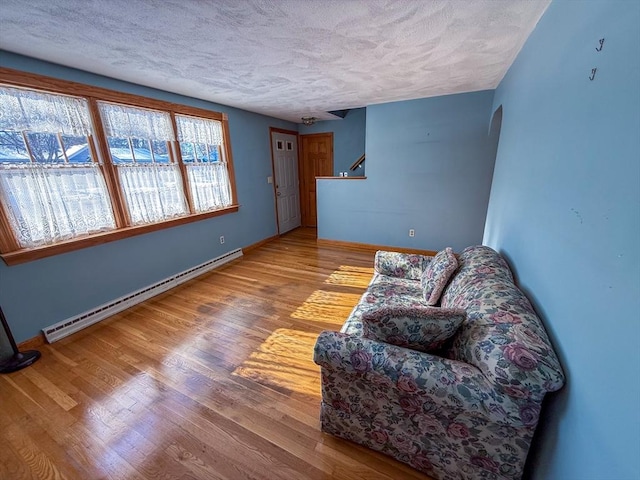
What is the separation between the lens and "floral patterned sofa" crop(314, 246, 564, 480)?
90cm

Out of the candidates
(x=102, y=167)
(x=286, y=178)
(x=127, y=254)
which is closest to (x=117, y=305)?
(x=127, y=254)

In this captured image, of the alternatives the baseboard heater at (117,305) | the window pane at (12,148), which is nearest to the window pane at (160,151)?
the window pane at (12,148)

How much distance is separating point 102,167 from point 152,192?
50 centimetres

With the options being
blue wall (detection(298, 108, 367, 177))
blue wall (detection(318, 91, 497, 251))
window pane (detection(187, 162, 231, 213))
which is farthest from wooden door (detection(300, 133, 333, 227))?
window pane (detection(187, 162, 231, 213))

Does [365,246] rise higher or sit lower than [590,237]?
lower

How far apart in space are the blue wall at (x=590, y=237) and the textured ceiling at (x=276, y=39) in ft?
1.82

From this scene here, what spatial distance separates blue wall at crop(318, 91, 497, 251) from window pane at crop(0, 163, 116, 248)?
3.01 metres

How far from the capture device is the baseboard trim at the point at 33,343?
201 centimetres

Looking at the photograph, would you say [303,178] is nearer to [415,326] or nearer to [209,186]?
[209,186]

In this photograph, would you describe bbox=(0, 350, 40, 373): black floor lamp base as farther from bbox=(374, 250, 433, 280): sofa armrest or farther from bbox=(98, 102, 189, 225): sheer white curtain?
bbox=(374, 250, 433, 280): sofa armrest

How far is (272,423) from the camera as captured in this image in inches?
57.3

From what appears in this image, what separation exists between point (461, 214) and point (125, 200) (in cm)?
411

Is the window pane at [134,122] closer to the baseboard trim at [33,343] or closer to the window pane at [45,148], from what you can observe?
the window pane at [45,148]

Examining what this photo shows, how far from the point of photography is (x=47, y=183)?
6.75 feet
